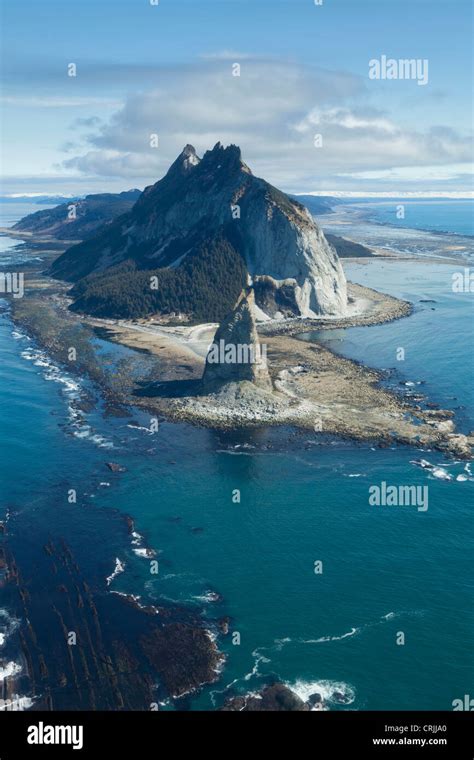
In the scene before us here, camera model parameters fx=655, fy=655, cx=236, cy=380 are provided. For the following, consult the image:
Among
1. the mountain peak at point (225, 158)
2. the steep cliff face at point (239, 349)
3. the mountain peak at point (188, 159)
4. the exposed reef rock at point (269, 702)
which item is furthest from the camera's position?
the mountain peak at point (188, 159)

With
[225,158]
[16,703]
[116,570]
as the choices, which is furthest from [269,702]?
[225,158]

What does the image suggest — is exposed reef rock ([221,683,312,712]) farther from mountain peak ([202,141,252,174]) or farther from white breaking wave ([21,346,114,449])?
mountain peak ([202,141,252,174])

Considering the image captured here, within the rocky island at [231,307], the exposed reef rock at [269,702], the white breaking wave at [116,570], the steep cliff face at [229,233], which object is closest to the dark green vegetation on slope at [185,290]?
→ the rocky island at [231,307]

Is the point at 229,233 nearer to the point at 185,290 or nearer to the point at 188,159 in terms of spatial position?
the point at 185,290

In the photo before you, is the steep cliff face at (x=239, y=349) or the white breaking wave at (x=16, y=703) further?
the steep cliff face at (x=239, y=349)

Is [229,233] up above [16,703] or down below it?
above

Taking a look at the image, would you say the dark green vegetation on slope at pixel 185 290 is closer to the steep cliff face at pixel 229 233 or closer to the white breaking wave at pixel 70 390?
the steep cliff face at pixel 229 233
